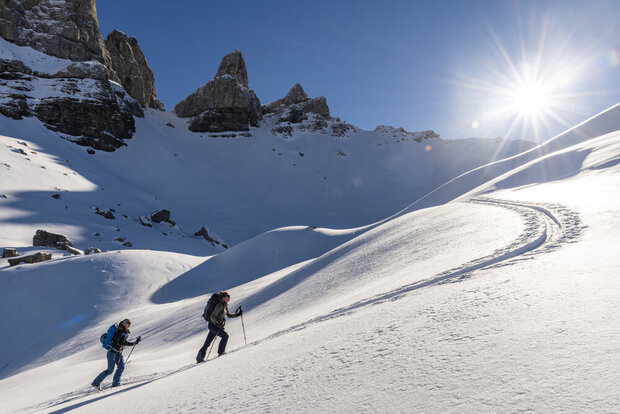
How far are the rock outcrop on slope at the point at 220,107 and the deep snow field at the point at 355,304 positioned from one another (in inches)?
1526

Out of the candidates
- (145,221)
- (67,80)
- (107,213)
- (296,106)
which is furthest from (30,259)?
(296,106)

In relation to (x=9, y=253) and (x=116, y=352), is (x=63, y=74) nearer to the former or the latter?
(x=9, y=253)

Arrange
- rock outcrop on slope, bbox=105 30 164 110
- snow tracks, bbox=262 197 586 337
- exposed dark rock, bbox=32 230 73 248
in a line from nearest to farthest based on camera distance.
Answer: snow tracks, bbox=262 197 586 337 → exposed dark rock, bbox=32 230 73 248 → rock outcrop on slope, bbox=105 30 164 110

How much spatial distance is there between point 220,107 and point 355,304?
71791 millimetres

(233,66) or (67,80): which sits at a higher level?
(233,66)

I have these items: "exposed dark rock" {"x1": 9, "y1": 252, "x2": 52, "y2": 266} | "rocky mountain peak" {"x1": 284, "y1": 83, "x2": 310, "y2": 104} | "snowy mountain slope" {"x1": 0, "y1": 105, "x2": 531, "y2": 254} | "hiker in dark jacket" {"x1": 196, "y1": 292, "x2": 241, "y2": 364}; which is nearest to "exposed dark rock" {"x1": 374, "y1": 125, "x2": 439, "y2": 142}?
"snowy mountain slope" {"x1": 0, "y1": 105, "x2": 531, "y2": 254}

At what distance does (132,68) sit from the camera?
71.9 meters

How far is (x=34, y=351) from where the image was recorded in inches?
520

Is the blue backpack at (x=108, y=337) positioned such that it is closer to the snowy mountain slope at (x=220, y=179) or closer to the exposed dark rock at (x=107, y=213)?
the snowy mountain slope at (x=220, y=179)

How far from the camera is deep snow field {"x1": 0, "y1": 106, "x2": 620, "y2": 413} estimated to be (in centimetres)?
253

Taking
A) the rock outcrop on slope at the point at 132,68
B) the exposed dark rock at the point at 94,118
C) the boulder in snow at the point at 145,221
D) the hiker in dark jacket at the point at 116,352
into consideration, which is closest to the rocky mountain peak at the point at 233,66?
the rock outcrop on slope at the point at 132,68

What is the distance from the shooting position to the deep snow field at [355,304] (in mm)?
2527

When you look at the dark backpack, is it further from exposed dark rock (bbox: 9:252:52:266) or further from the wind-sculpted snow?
exposed dark rock (bbox: 9:252:52:266)

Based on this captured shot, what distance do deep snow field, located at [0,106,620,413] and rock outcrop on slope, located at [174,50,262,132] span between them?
38759mm
